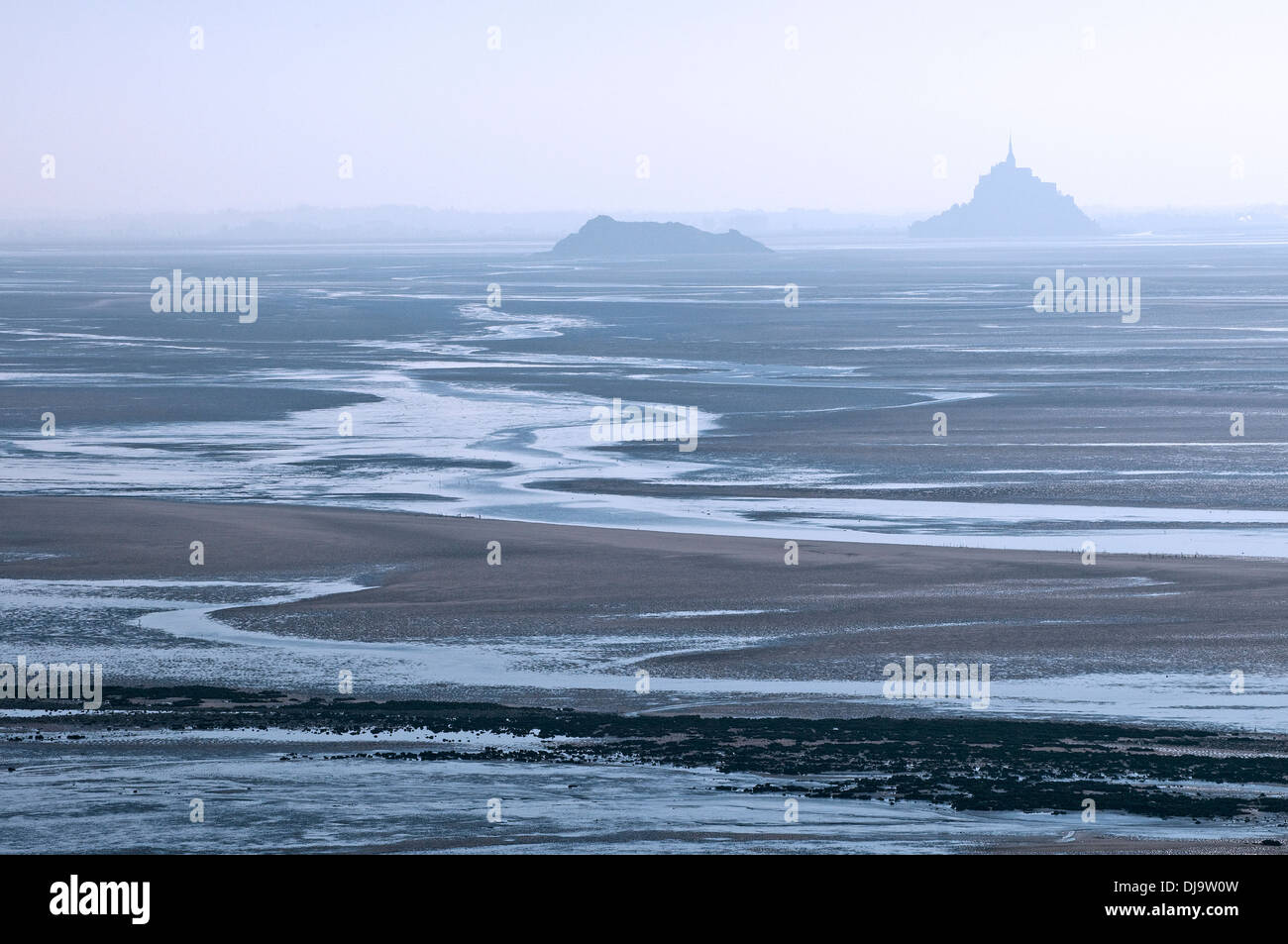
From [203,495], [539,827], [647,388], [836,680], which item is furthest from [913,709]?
[647,388]

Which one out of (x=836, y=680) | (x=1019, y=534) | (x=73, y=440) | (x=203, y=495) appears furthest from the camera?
(x=73, y=440)

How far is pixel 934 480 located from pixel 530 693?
1857cm

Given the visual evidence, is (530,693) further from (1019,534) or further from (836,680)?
(1019,534)

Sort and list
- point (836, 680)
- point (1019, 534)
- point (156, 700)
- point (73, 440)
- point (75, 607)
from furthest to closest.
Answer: point (73, 440) → point (1019, 534) → point (75, 607) → point (836, 680) → point (156, 700)

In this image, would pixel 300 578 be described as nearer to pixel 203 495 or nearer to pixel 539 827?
pixel 203 495

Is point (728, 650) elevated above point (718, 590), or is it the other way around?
point (718, 590)

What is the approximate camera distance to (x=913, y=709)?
18750 mm

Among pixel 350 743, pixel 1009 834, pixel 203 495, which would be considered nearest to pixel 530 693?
pixel 350 743

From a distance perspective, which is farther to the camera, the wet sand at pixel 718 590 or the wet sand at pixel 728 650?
the wet sand at pixel 718 590

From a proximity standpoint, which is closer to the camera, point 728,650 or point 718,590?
point 728,650

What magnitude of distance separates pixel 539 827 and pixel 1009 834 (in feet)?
13.2

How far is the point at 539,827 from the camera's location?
1375 centimetres

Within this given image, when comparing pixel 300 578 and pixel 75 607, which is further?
pixel 300 578

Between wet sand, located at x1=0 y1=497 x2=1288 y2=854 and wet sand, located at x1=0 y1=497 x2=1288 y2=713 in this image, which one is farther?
wet sand, located at x1=0 y1=497 x2=1288 y2=713
